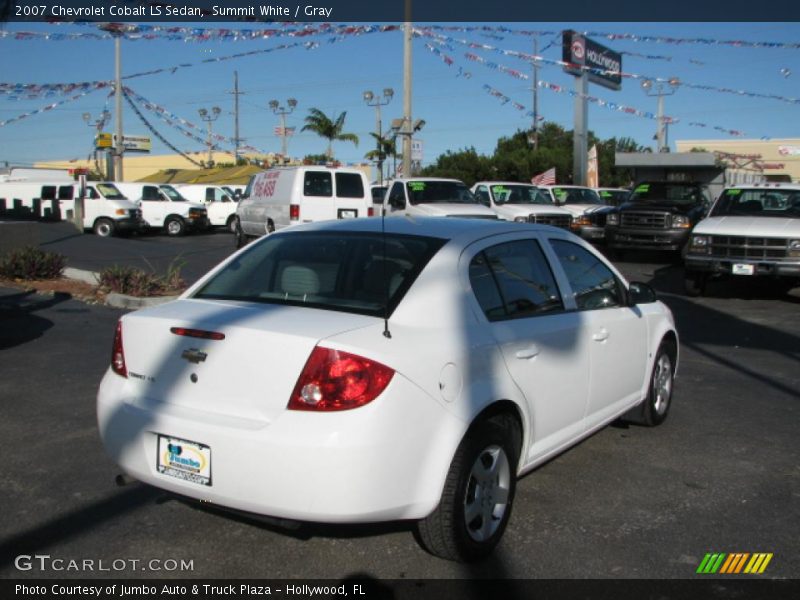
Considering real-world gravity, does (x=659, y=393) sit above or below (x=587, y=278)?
below

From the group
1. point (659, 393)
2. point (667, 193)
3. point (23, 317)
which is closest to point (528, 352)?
point (659, 393)

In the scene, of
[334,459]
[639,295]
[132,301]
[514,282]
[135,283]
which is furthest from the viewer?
[135,283]

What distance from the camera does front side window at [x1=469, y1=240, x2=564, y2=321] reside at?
4.13m

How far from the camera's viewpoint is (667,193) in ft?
64.3

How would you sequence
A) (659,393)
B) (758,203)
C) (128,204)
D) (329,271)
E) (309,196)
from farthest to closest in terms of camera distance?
(128,204) → (309,196) → (758,203) → (659,393) → (329,271)

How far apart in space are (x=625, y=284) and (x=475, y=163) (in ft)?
178

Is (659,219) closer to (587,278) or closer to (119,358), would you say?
Answer: (587,278)

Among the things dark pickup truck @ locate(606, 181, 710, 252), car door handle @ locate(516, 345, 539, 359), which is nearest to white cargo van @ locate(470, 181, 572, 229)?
dark pickup truck @ locate(606, 181, 710, 252)

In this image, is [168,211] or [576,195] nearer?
[576,195]

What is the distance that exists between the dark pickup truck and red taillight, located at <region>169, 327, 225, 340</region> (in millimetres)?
16049

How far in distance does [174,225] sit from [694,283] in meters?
20.5

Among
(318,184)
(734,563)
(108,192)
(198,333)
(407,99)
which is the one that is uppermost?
(407,99)

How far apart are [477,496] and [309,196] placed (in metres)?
15.6
